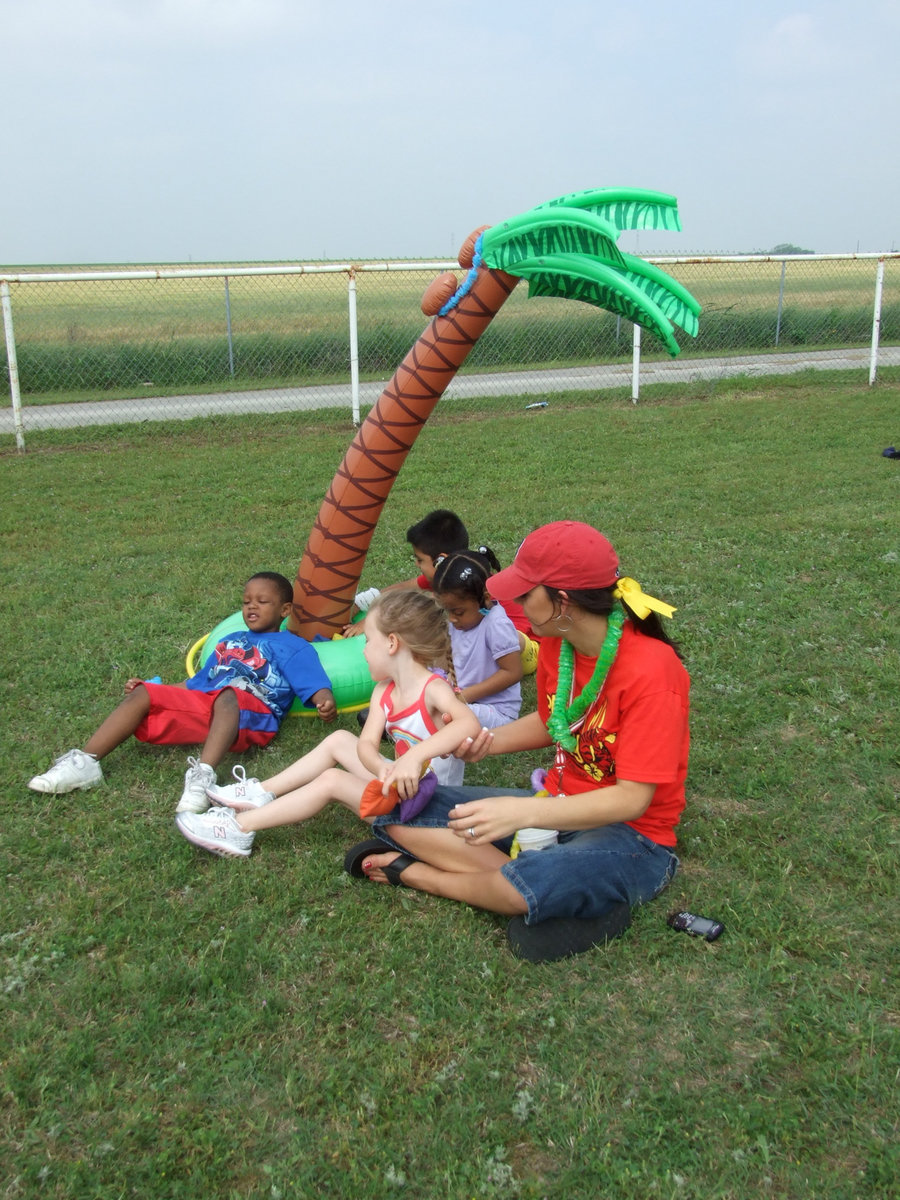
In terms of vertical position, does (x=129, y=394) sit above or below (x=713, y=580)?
above

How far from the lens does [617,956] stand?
2.80 metres

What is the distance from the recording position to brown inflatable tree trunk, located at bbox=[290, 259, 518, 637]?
4207mm

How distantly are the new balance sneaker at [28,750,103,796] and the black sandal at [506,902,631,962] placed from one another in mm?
1895

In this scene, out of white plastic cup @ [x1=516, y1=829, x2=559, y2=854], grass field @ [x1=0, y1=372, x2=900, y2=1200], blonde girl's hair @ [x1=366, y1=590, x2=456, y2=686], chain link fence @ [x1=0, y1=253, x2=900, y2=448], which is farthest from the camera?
chain link fence @ [x1=0, y1=253, x2=900, y2=448]

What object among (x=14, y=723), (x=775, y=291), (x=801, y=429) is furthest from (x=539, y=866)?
(x=775, y=291)

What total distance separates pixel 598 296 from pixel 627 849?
6.84 feet

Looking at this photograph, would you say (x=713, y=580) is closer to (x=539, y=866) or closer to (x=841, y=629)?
(x=841, y=629)

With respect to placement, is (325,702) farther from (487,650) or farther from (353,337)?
(353,337)

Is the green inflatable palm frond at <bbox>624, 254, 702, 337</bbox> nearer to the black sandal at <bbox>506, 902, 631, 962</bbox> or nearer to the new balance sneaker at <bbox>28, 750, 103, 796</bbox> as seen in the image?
the black sandal at <bbox>506, 902, 631, 962</bbox>

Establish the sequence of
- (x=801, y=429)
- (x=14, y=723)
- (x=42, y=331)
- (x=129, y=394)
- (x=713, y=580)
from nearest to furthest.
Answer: (x=14, y=723), (x=713, y=580), (x=801, y=429), (x=129, y=394), (x=42, y=331)

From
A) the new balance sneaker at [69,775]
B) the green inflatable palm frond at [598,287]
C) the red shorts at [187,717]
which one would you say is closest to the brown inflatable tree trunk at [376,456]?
the green inflatable palm frond at [598,287]

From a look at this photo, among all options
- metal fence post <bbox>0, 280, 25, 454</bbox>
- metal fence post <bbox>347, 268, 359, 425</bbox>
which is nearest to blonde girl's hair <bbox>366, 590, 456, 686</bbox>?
metal fence post <bbox>0, 280, 25, 454</bbox>

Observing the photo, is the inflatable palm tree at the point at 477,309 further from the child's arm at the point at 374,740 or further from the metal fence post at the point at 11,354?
the metal fence post at the point at 11,354

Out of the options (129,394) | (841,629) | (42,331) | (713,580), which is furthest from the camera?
(42,331)
